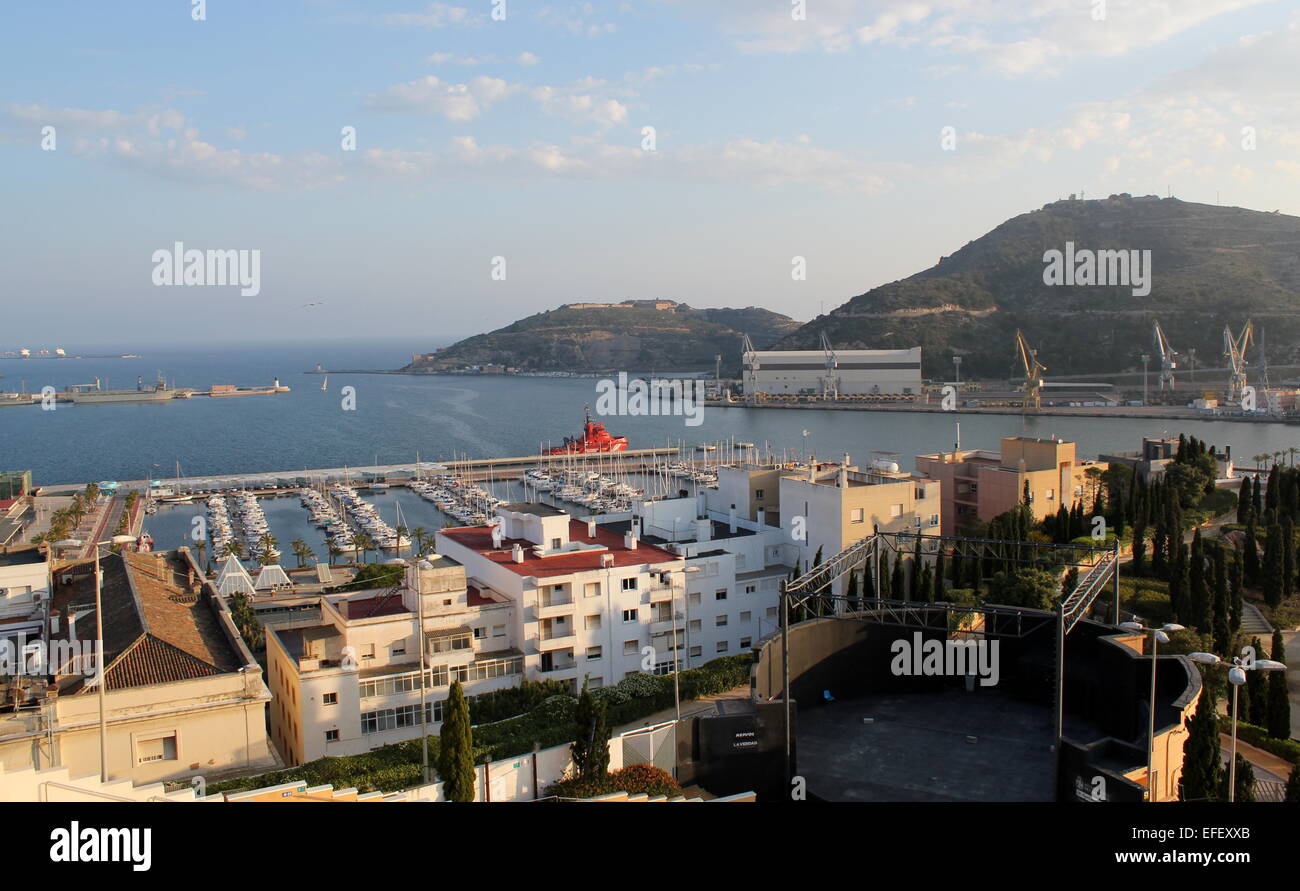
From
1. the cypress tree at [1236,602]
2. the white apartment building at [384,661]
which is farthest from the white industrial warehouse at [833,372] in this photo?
the white apartment building at [384,661]

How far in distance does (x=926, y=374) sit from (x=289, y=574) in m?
50.6

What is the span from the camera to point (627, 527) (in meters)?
14.4

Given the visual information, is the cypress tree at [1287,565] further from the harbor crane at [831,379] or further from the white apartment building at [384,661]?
the harbor crane at [831,379]

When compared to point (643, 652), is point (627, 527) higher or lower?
higher

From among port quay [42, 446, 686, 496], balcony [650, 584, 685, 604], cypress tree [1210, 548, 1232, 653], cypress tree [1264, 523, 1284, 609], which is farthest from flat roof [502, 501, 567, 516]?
port quay [42, 446, 686, 496]

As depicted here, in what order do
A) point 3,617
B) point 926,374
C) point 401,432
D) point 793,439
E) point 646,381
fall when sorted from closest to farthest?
point 3,617
point 793,439
point 401,432
point 926,374
point 646,381

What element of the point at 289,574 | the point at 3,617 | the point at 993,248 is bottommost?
the point at 289,574

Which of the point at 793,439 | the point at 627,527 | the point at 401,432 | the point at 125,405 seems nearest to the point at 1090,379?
the point at 793,439

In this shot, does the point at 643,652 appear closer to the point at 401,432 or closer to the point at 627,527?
the point at 627,527

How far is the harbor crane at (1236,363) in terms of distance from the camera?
48.6 metres

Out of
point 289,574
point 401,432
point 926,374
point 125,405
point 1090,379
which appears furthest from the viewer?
point 125,405

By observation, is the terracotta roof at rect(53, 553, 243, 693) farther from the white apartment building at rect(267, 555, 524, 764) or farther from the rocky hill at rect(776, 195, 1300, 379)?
the rocky hill at rect(776, 195, 1300, 379)

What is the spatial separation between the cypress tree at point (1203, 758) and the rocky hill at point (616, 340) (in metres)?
83.0

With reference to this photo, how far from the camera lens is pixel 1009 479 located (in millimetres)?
14781
